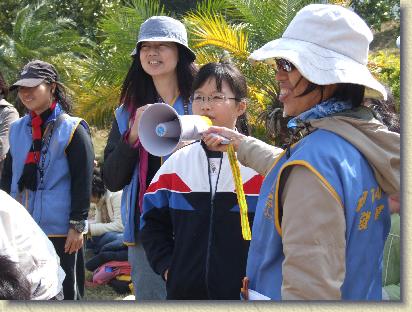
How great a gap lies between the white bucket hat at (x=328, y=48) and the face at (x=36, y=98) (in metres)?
1.98

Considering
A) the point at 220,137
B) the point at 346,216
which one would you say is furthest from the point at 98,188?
the point at 346,216

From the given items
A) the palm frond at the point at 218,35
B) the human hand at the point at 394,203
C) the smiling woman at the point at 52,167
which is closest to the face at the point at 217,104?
the human hand at the point at 394,203

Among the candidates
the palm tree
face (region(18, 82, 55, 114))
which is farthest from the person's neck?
the palm tree

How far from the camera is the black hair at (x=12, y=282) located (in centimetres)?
181

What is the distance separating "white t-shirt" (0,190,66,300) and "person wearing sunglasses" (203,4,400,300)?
72 centimetres

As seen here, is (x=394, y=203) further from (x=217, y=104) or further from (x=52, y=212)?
(x=52, y=212)

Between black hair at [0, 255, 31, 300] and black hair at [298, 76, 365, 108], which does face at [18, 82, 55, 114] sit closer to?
black hair at [0, 255, 31, 300]

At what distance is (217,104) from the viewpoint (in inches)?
94.1

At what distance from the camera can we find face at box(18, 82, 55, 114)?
3.37 meters

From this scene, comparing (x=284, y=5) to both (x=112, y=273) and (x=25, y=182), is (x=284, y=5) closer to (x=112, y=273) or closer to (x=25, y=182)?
(x=112, y=273)

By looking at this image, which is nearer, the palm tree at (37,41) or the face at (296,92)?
the face at (296,92)

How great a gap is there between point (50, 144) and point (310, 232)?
2.13 metres

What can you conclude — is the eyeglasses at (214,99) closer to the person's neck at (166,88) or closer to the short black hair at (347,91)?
the person's neck at (166,88)

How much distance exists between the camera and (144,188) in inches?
104
